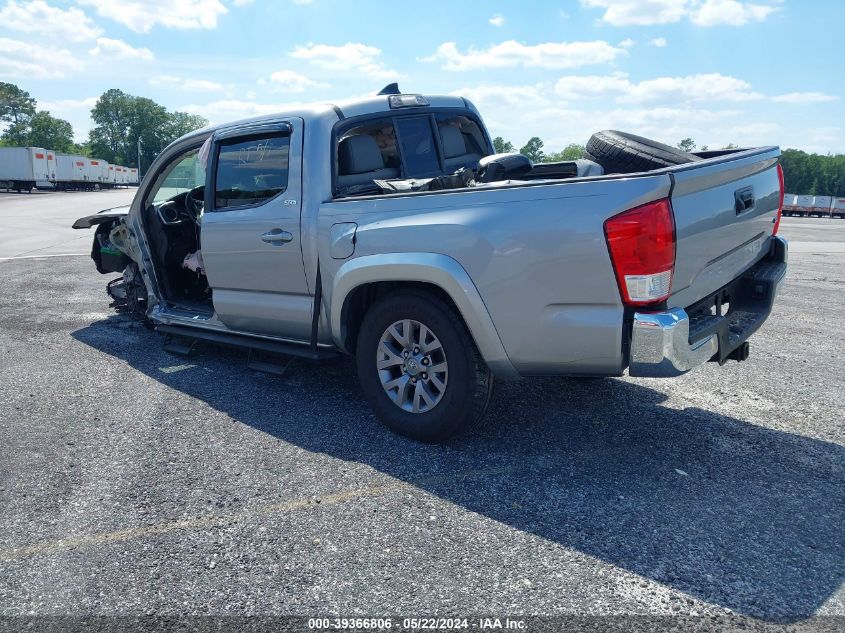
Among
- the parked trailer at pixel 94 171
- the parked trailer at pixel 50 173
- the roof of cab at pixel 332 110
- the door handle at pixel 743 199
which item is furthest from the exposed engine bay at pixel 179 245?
the parked trailer at pixel 94 171

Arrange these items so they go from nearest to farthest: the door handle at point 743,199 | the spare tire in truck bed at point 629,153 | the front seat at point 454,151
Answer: the door handle at point 743,199, the spare tire in truck bed at point 629,153, the front seat at point 454,151

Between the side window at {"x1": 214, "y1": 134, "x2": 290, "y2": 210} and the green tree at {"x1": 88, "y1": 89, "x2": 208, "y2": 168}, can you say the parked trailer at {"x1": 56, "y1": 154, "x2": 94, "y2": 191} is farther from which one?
the green tree at {"x1": 88, "y1": 89, "x2": 208, "y2": 168}

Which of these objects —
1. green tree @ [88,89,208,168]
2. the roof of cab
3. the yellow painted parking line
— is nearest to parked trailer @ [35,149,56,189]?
the roof of cab

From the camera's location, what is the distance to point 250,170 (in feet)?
16.6

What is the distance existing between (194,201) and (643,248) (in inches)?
189

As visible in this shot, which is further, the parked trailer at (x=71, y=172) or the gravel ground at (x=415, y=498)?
the parked trailer at (x=71, y=172)

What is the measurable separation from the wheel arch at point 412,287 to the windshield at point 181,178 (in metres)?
2.38

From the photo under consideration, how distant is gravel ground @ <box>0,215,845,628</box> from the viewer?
2709 mm

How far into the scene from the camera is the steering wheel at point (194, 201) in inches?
264

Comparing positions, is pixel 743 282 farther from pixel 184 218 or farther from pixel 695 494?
pixel 184 218

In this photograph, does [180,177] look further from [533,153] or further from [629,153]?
[533,153]

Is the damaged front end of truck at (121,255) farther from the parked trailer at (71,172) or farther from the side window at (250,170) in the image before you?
the parked trailer at (71,172)

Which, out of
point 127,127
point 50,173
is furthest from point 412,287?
point 127,127

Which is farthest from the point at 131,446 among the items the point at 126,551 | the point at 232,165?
the point at 232,165
